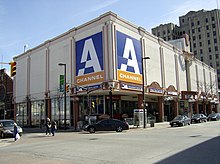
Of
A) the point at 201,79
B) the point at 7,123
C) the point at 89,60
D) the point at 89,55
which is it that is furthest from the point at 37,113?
the point at 201,79

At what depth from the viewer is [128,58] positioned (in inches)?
1583

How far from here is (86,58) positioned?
133ft

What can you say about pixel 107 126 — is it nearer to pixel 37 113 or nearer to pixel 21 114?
pixel 37 113

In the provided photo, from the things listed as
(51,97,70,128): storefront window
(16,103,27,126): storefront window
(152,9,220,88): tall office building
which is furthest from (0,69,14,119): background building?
(152,9,220,88): tall office building

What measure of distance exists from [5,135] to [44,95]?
940 inches

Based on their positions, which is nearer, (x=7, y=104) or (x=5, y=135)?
(x=5, y=135)

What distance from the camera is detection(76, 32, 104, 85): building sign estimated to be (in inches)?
1517

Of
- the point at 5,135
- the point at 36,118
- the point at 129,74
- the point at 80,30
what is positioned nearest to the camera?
the point at 5,135

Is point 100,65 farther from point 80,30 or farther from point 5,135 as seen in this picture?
point 5,135

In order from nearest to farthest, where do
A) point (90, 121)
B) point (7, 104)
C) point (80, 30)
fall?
point (90, 121) → point (80, 30) → point (7, 104)

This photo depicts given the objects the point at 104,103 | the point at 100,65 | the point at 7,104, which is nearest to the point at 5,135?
the point at 100,65

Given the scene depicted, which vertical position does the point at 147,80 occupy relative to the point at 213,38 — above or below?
below

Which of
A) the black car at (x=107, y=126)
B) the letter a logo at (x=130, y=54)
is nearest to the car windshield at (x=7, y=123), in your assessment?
the black car at (x=107, y=126)

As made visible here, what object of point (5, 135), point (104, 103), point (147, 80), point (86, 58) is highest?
point (86, 58)
